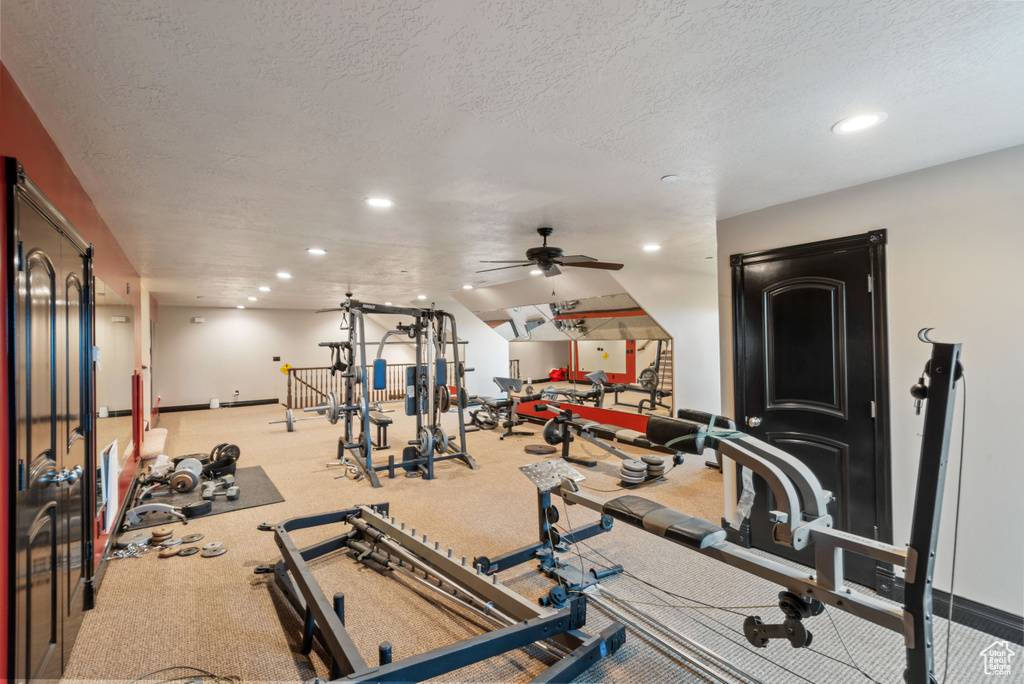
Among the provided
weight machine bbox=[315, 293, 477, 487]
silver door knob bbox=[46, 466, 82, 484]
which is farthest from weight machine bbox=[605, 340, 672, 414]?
silver door knob bbox=[46, 466, 82, 484]

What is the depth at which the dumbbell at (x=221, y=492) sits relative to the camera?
4284 millimetres

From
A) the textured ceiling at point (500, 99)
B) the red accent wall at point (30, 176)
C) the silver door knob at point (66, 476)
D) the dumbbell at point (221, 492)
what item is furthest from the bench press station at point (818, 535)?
the dumbbell at point (221, 492)

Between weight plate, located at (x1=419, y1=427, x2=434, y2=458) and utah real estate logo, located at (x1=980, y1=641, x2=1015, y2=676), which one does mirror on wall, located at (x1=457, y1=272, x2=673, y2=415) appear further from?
utah real estate logo, located at (x1=980, y1=641, x2=1015, y2=676)

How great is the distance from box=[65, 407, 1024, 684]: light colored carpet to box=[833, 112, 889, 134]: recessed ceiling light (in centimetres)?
206

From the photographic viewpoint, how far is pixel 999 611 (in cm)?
228

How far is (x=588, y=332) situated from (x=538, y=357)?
2.02m

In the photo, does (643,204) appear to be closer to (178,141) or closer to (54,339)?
(178,141)

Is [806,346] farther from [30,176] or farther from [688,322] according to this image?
[30,176]

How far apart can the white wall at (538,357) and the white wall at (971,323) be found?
532 centimetres

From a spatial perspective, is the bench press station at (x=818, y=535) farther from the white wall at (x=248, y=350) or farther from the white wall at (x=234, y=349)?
the white wall at (x=234, y=349)

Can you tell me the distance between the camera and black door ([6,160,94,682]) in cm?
148

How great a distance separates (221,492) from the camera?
447cm

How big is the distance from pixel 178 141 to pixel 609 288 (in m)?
4.84

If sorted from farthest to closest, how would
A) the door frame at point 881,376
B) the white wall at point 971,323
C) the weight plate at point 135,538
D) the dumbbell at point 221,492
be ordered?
the dumbbell at point 221,492, the weight plate at point 135,538, the door frame at point 881,376, the white wall at point 971,323
